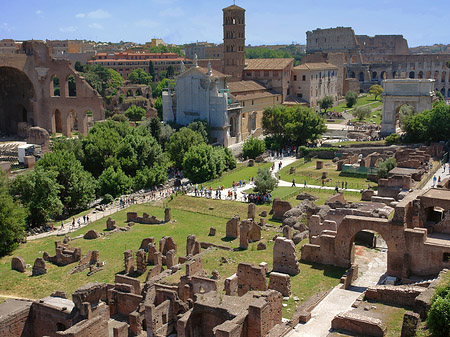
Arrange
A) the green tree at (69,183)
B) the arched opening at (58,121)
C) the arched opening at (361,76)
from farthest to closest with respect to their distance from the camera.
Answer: the arched opening at (361,76), the arched opening at (58,121), the green tree at (69,183)

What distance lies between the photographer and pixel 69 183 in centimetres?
4478

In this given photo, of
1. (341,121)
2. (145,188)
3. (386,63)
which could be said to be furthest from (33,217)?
(386,63)

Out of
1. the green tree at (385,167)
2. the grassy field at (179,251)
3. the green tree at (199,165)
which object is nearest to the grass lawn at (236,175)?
the green tree at (199,165)

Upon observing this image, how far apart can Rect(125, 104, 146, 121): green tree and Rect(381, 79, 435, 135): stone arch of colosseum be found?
4578 cm

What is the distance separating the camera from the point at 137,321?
74.2 feet

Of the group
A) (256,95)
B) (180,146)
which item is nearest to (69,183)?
(180,146)

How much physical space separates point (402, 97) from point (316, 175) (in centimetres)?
2272

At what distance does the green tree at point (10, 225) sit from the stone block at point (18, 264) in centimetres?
335

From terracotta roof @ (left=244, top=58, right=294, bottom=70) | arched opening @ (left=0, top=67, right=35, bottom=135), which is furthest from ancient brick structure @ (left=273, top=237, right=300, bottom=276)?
arched opening @ (left=0, top=67, right=35, bottom=135)

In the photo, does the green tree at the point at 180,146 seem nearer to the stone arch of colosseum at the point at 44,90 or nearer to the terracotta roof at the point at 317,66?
the stone arch of colosseum at the point at 44,90

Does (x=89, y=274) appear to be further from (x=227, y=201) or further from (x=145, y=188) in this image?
(x=145, y=188)

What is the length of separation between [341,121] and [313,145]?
2086cm

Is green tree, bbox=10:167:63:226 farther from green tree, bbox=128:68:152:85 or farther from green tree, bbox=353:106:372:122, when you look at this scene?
green tree, bbox=128:68:152:85

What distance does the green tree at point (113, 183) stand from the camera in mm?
47781
